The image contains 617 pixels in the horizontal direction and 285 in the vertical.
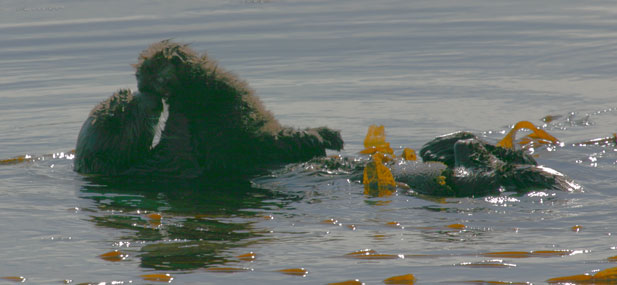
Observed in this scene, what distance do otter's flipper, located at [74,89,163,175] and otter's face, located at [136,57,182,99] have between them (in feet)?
0.35

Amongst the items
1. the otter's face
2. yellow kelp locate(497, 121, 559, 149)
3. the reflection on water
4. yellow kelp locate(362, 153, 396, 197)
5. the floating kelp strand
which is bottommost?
the floating kelp strand

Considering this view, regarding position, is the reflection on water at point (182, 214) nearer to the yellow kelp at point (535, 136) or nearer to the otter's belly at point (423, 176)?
the otter's belly at point (423, 176)

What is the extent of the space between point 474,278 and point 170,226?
1543mm

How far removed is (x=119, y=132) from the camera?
5023mm

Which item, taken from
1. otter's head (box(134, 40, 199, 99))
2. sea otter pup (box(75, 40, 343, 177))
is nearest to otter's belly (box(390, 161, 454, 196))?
sea otter pup (box(75, 40, 343, 177))

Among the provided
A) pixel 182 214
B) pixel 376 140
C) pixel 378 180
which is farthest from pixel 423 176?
pixel 182 214

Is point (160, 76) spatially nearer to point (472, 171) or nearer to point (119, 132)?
point (119, 132)

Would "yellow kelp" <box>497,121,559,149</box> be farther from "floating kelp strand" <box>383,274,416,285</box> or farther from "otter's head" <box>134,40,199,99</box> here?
"floating kelp strand" <box>383,274,416,285</box>

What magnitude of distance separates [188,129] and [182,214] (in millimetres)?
696

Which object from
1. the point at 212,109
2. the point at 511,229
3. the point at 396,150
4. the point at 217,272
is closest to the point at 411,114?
the point at 396,150

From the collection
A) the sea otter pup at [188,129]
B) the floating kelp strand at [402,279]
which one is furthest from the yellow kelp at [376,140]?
the floating kelp strand at [402,279]

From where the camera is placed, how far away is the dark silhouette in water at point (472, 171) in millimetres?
4250

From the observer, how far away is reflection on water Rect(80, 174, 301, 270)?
142 inches

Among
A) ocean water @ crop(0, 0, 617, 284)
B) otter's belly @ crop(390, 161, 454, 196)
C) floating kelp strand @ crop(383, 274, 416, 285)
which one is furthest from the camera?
otter's belly @ crop(390, 161, 454, 196)
